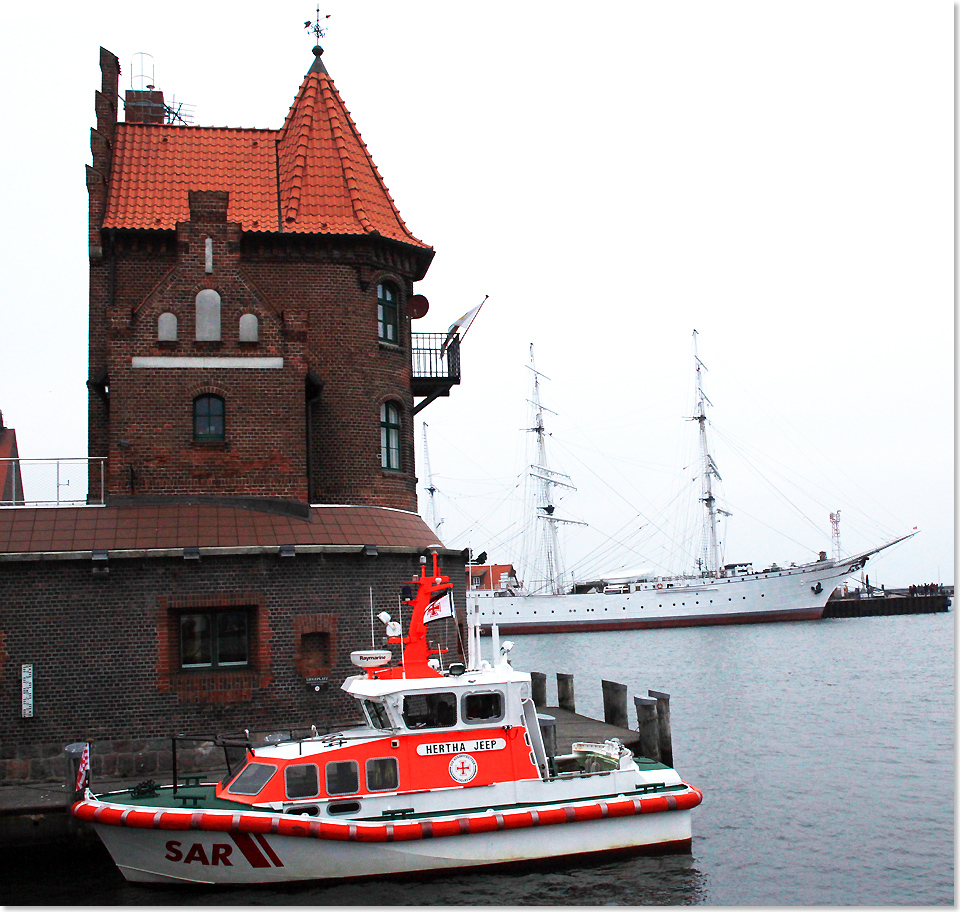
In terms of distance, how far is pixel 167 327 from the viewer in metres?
22.4

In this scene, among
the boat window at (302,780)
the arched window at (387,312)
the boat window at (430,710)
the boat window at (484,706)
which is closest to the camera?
the boat window at (302,780)

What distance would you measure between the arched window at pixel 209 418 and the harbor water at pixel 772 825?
9007 mm

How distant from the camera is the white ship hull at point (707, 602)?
103812mm

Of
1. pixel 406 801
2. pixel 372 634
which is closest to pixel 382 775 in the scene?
pixel 406 801

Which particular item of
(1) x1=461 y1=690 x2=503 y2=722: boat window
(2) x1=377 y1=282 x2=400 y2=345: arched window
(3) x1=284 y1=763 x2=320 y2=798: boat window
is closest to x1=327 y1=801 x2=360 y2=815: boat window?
(3) x1=284 y1=763 x2=320 y2=798: boat window

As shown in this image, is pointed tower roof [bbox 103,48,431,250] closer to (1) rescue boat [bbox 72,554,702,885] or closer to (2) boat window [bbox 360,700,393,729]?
(1) rescue boat [bbox 72,554,702,885]

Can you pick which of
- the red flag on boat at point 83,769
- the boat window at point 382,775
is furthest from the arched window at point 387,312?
the boat window at point 382,775

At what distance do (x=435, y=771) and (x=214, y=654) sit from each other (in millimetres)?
6879

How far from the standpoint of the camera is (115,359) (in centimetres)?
2198

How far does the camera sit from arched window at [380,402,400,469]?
26.0 meters

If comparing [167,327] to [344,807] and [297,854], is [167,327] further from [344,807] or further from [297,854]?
[297,854]

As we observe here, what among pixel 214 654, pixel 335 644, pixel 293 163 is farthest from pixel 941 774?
pixel 293 163

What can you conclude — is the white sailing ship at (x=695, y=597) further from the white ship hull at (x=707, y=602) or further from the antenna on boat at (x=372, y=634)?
the antenna on boat at (x=372, y=634)

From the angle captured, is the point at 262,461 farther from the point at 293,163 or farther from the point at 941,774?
the point at 941,774
